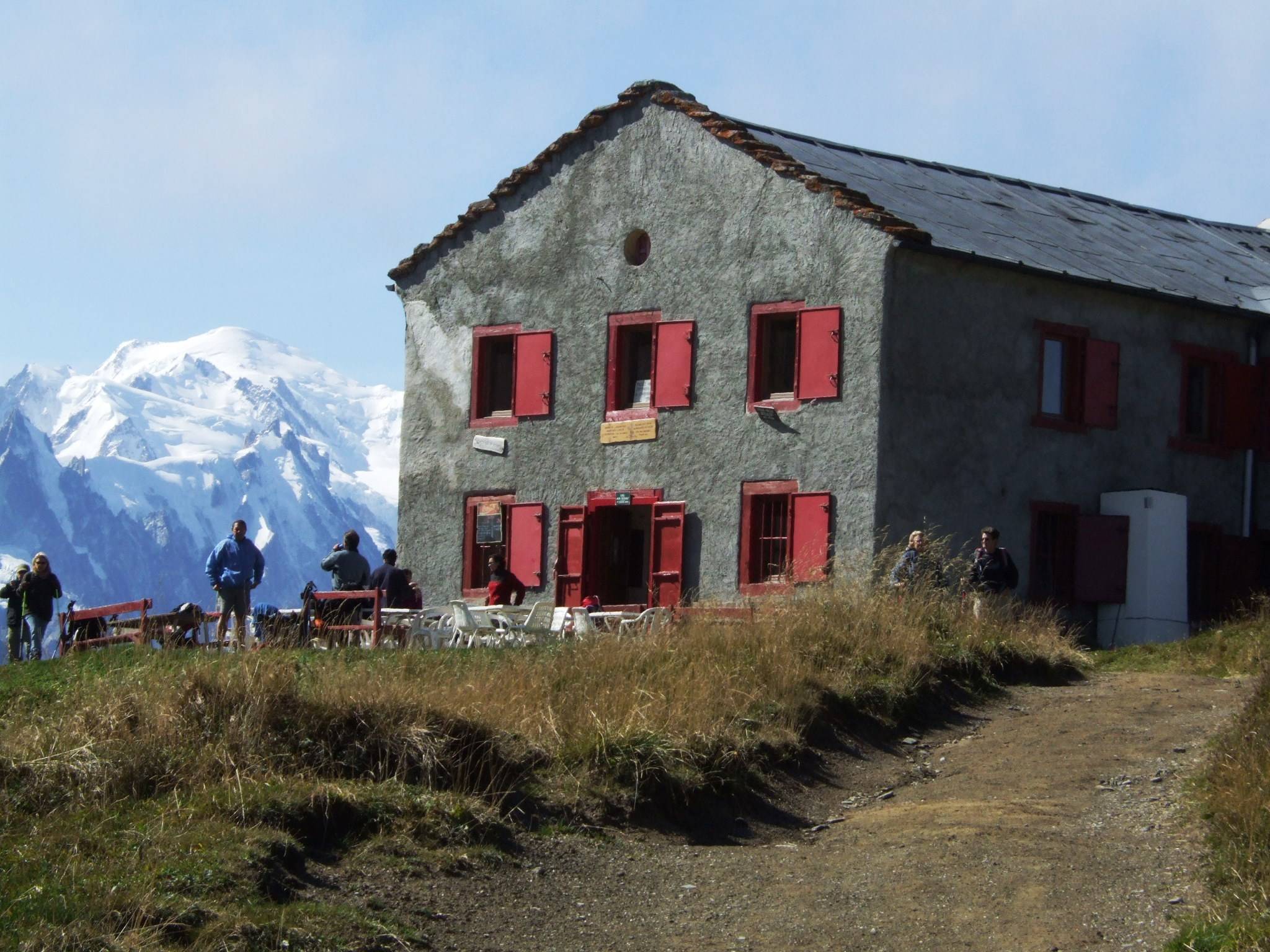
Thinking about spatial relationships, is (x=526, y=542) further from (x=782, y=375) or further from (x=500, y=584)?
(x=782, y=375)

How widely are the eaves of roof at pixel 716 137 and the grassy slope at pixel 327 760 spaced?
8783 millimetres

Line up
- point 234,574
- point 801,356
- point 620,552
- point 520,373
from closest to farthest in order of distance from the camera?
point 234,574, point 801,356, point 620,552, point 520,373

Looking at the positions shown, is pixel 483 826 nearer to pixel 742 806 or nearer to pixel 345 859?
pixel 345 859

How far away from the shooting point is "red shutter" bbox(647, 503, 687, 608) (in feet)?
82.9

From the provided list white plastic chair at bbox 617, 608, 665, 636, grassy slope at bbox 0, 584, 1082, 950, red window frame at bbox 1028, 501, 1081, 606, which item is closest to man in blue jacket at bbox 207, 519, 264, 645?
white plastic chair at bbox 617, 608, 665, 636

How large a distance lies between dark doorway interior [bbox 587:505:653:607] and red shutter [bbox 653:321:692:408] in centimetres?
153

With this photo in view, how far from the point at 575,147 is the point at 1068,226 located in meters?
7.52

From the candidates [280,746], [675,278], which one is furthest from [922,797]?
[675,278]

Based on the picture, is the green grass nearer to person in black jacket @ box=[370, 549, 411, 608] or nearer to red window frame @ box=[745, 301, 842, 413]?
red window frame @ box=[745, 301, 842, 413]

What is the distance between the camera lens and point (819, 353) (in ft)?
79.7

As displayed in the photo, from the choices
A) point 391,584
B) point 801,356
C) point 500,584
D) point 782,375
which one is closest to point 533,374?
point 782,375

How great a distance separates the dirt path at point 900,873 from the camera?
10.3m

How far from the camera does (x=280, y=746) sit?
1215cm

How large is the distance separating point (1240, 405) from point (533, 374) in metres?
9.95
